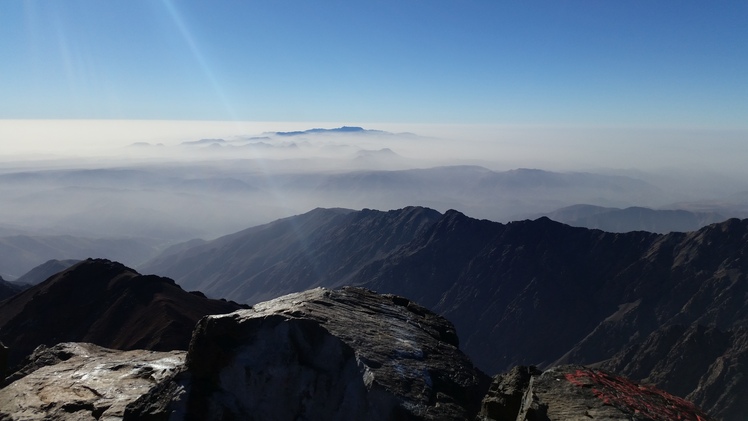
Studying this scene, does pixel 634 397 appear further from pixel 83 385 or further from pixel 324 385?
pixel 83 385

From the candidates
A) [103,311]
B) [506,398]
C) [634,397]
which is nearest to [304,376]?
[506,398]

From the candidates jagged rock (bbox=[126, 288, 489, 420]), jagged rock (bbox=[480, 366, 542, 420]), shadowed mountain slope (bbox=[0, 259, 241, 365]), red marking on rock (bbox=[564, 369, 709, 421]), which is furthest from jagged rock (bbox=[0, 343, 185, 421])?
shadowed mountain slope (bbox=[0, 259, 241, 365])

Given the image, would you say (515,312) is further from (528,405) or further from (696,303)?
(528,405)

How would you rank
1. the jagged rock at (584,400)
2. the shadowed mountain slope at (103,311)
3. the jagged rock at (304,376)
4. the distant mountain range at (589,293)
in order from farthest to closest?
the distant mountain range at (589,293) < the shadowed mountain slope at (103,311) < the jagged rock at (304,376) < the jagged rock at (584,400)

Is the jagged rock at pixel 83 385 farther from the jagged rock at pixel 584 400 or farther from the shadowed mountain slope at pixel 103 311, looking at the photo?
the shadowed mountain slope at pixel 103 311

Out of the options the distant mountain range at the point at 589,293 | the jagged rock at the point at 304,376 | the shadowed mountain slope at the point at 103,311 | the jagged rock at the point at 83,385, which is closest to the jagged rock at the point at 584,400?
the jagged rock at the point at 304,376

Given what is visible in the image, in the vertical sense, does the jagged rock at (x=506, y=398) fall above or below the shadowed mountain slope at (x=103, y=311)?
above

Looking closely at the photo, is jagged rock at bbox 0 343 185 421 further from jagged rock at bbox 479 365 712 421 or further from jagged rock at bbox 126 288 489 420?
jagged rock at bbox 479 365 712 421
